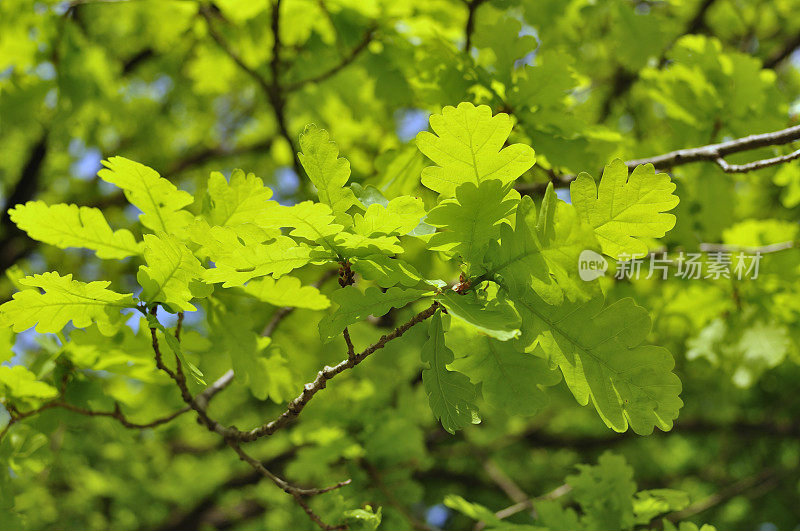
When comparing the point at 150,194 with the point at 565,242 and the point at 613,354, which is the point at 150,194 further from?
the point at 613,354

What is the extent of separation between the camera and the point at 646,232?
106cm

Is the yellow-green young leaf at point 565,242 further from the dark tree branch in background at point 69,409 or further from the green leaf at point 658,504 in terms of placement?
the dark tree branch in background at point 69,409

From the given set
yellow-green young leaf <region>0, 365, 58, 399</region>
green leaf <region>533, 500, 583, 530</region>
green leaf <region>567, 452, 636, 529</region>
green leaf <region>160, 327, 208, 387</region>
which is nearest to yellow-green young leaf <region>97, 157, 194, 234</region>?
green leaf <region>160, 327, 208, 387</region>

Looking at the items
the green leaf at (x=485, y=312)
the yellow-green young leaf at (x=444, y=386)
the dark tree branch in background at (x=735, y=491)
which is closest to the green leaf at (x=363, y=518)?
the yellow-green young leaf at (x=444, y=386)

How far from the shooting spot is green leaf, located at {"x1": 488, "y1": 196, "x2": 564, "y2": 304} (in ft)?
3.51

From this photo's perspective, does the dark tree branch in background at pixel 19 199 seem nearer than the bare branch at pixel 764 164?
No

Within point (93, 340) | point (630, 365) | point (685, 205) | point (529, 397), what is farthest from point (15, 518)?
point (685, 205)

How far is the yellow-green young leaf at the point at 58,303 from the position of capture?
3.76 ft

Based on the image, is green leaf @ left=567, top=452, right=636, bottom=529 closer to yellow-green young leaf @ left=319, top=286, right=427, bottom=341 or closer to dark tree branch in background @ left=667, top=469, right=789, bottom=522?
yellow-green young leaf @ left=319, top=286, right=427, bottom=341

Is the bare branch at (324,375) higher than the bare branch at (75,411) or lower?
higher

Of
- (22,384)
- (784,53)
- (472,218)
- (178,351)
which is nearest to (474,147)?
(472,218)

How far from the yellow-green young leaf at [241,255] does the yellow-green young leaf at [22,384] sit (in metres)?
0.76

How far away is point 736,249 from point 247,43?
247cm

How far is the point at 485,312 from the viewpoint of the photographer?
1.04 metres
